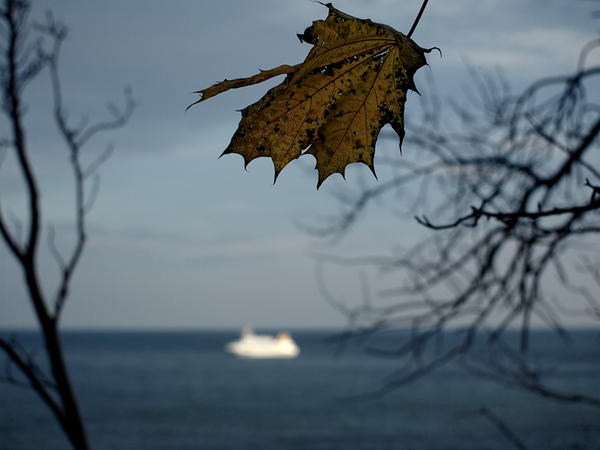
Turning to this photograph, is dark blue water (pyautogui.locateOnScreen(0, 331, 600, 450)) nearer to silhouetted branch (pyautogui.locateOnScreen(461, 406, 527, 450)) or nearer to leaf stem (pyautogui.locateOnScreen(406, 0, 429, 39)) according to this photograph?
silhouetted branch (pyautogui.locateOnScreen(461, 406, 527, 450))

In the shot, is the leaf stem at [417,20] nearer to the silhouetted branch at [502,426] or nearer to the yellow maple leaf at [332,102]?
the yellow maple leaf at [332,102]

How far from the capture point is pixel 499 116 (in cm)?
267

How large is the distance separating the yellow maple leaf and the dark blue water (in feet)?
55.2

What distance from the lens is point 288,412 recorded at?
39.4m

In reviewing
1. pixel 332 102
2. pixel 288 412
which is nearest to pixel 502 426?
pixel 332 102

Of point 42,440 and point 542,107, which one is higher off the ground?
point 542,107

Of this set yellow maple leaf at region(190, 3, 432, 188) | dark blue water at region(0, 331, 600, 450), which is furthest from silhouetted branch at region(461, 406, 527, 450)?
dark blue water at region(0, 331, 600, 450)

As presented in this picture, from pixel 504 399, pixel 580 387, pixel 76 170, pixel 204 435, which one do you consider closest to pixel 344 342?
pixel 76 170

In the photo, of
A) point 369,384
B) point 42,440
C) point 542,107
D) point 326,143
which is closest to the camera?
point 326,143

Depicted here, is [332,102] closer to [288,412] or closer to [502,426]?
[502,426]

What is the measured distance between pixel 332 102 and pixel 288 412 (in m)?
40.5

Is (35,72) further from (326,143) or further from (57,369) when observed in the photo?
(326,143)

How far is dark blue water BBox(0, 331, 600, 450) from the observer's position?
30531 millimetres

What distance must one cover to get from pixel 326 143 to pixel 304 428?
35.3 metres
